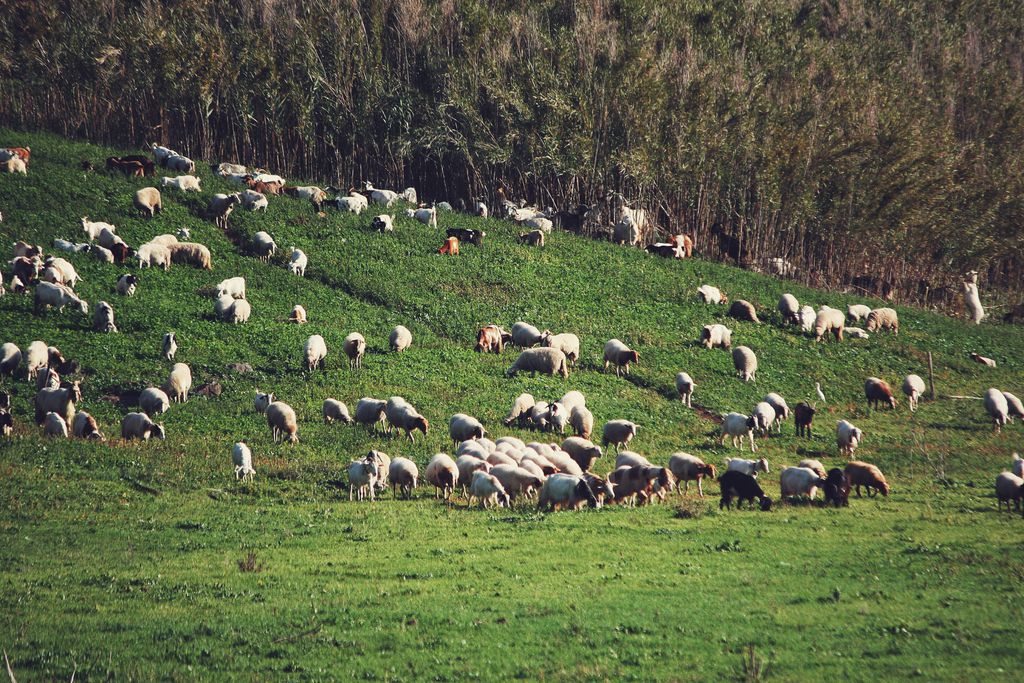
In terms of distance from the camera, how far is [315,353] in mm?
33031

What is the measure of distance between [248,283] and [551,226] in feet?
59.5

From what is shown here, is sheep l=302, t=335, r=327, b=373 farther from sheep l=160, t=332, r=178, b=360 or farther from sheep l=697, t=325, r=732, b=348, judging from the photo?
sheep l=697, t=325, r=732, b=348

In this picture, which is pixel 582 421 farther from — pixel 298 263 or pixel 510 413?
pixel 298 263

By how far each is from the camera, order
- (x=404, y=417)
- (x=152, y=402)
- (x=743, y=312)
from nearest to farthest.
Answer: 1. (x=404, y=417)
2. (x=152, y=402)
3. (x=743, y=312)

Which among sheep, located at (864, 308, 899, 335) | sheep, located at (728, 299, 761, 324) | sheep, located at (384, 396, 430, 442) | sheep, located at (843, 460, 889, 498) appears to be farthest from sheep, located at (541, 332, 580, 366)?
sheep, located at (864, 308, 899, 335)

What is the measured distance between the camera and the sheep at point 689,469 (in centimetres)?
2503

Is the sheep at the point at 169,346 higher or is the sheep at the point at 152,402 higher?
the sheep at the point at 169,346

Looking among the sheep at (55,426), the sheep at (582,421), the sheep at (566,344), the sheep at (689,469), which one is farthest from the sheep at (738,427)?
the sheep at (55,426)

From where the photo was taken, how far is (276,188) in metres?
52.8

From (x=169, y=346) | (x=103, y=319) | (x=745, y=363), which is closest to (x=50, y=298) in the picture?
(x=103, y=319)

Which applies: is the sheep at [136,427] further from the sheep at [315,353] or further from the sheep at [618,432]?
the sheep at [618,432]

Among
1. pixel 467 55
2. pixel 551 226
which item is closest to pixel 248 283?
pixel 551 226

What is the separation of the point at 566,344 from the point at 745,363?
618 cm

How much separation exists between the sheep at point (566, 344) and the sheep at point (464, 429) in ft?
29.1
